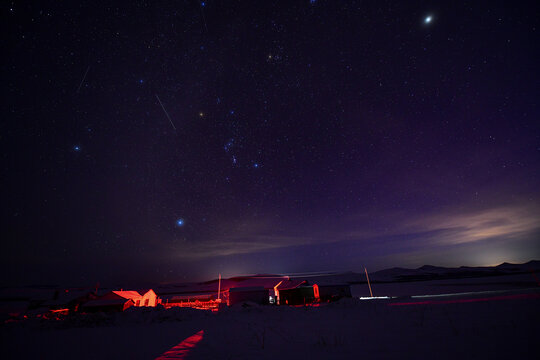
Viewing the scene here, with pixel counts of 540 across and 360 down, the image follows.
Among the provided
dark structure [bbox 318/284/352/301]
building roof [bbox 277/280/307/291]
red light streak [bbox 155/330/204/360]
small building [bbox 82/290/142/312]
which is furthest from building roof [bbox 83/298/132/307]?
red light streak [bbox 155/330/204/360]

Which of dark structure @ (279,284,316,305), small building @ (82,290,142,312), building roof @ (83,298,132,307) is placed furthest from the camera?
dark structure @ (279,284,316,305)

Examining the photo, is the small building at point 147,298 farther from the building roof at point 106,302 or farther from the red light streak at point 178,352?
the red light streak at point 178,352

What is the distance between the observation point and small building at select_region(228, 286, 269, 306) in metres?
33.6

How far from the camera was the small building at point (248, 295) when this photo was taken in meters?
33.6

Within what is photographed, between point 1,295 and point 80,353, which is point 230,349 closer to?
point 80,353

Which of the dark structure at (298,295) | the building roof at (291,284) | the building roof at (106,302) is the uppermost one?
the building roof at (291,284)

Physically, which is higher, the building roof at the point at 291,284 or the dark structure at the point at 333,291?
the building roof at the point at 291,284

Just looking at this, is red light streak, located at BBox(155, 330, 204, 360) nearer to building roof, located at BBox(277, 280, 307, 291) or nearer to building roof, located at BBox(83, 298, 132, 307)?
building roof, located at BBox(277, 280, 307, 291)

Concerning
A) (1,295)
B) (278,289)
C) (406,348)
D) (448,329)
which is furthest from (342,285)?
(1,295)

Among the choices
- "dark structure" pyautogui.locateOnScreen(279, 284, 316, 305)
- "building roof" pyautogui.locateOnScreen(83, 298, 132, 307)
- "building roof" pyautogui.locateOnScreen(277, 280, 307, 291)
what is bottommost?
"dark structure" pyautogui.locateOnScreen(279, 284, 316, 305)

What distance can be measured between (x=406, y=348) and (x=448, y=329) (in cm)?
288

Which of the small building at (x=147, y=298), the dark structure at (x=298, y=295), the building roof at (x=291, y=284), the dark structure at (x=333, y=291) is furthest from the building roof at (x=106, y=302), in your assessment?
the dark structure at (x=333, y=291)

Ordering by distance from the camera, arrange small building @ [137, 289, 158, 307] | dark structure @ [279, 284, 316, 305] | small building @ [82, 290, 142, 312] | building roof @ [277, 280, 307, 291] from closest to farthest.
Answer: small building @ [82, 290, 142, 312], dark structure @ [279, 284, 316, 305], building roof @ [277, 280, 307, 291], small building @ [137, 289, 158, 307]

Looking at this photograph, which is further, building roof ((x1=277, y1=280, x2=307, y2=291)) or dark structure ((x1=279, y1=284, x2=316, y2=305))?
building roof ((x1=277, y1=280, x2=307, y2=291))
